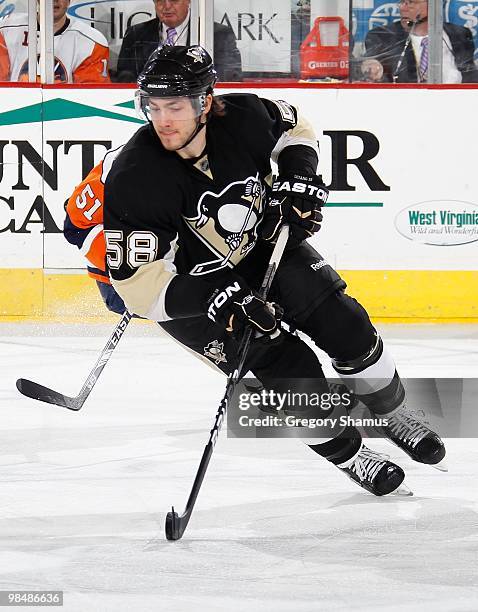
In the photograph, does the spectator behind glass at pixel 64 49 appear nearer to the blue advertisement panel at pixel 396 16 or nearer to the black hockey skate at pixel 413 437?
the blue advertisement panel at pixel 396 16

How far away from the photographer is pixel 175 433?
3.34 meters

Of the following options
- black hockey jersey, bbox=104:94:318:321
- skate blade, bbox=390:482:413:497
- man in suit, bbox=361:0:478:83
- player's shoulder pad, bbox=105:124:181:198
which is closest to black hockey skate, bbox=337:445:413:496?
skate blade, bbox=390:482:413:497

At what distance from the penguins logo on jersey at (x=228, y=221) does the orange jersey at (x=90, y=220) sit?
75cm

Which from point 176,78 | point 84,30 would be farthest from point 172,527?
point 84,30

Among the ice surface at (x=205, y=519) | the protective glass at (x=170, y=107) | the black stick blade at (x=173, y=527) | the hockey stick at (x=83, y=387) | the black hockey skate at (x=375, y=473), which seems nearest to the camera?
the ice surface at (x=205, y=519)

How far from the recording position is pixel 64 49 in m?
5.35

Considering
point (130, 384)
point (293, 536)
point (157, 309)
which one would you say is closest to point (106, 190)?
point (157, 309)

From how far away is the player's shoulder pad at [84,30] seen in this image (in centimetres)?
533

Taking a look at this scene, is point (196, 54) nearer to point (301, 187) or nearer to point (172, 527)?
point (301, 187)

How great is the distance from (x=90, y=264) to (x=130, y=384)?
678 mm

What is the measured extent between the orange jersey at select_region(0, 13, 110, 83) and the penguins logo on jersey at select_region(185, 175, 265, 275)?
2897mm

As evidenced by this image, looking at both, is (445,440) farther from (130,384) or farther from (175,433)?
(130,384)

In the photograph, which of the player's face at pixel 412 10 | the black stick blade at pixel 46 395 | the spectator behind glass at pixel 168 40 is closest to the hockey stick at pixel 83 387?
the black stick blade at pixel 46 395

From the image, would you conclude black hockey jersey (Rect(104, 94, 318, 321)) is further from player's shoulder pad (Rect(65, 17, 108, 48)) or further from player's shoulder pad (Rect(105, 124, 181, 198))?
player's shoulder pad (Rect(65, 17, 108, 48))
